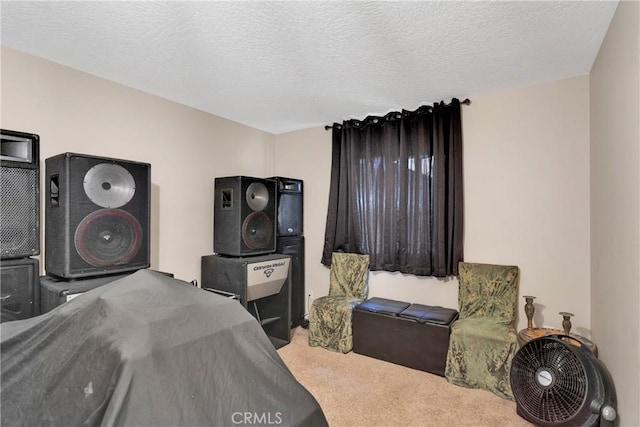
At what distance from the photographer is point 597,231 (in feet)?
7.00

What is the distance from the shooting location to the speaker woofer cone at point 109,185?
1927 mm

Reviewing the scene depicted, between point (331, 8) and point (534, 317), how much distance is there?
2747 millimetres

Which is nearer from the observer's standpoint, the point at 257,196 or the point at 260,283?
the point at 260,283

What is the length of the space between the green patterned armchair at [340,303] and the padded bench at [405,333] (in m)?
0.11

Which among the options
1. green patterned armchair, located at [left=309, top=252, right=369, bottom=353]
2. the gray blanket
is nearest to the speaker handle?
the gray blanket

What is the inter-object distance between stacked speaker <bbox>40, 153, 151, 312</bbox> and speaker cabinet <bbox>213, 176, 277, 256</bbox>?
0.85m

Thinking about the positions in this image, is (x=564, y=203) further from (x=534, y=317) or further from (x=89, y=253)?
(x=89, y=253)

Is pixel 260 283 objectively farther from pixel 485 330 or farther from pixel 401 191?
pixel 485 330

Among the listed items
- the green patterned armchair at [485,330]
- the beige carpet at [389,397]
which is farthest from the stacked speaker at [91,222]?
the green patterned armchair at [485,330]

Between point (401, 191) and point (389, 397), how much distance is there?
5.98 ft

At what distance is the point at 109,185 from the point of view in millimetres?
2018

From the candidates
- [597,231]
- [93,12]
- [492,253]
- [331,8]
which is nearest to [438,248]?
[492,253]

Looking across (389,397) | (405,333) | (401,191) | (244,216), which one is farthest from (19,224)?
(401,191)

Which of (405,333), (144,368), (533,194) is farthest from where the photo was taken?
(405,333)
